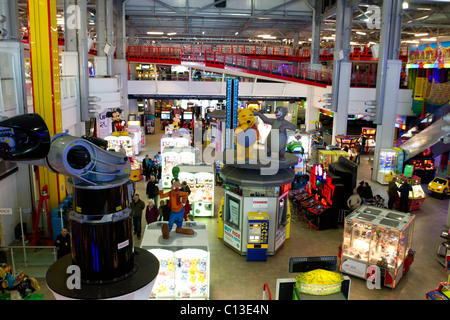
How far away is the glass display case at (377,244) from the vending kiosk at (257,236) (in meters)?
1.77

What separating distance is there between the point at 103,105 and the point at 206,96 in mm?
10941

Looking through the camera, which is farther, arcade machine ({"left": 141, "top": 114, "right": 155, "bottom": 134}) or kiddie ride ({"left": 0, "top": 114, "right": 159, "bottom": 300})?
arcade machine ({"left": 141, "top": 114, "right": 155, "bottom": 134})

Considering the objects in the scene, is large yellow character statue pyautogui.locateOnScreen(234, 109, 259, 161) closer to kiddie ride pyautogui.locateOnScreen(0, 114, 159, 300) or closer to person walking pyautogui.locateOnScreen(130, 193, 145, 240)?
person walking pyautogui.locateOnScreen(130, 193, 145, 240)

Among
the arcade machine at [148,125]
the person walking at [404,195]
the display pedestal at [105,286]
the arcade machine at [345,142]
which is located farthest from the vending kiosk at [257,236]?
the arcade machine at [148,125]

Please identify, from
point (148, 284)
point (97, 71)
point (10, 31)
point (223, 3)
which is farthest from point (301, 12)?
point (148, 284)

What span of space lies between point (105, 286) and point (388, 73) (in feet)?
55.8

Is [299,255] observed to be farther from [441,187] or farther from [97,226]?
[97,226]

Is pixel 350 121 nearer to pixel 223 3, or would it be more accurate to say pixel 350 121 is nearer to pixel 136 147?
pixel 223 3

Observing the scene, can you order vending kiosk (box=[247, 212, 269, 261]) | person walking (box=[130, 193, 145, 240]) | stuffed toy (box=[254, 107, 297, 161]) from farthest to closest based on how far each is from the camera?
person walking (box=[130, 193, 145, 240]), vending kiosk (box=[247, 212, 269, 261]), stuffed toy (box=[254, 107, 297, 161])

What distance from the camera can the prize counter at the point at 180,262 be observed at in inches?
274

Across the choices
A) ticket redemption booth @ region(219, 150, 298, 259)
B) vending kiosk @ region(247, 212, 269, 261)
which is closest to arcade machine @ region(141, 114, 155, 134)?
ticket redemption booth @ region(219, 150, 298, 259)

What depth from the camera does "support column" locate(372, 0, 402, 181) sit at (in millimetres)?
16547

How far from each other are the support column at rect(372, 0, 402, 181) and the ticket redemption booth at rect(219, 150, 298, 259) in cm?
888

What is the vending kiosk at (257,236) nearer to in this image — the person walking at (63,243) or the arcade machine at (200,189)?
the arcade machine at (200,189)
